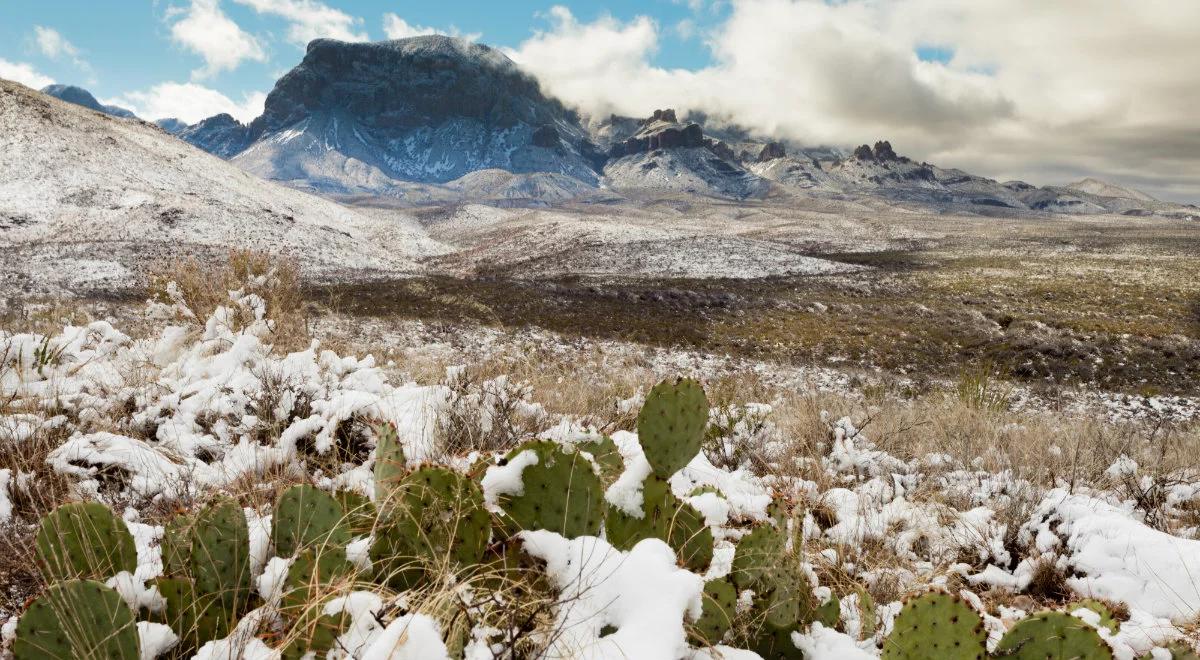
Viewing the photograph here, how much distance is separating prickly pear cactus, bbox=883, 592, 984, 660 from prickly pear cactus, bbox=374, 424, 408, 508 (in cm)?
154

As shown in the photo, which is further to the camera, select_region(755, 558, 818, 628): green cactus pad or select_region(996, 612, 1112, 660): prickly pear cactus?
select_region(755, 558, 818, 628): green cactus pad

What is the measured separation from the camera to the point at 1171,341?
18.9 metres

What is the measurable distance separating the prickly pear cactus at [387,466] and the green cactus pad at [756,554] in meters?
1.14

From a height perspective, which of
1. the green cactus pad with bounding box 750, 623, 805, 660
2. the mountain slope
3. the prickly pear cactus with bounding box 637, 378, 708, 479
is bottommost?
the green cactus pad with bounding box 750, 623, 805, 660

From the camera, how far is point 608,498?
2070mm

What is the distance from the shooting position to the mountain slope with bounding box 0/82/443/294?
24906 mm

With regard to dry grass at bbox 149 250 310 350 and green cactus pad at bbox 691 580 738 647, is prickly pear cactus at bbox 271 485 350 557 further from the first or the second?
dry grass at bbox 149 250 310 350

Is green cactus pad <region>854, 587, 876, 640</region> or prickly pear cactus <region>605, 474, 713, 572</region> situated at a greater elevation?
prickly pear cactus <region>605, 474, 713, 572</region>

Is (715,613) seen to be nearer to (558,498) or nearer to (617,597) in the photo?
(617,597)

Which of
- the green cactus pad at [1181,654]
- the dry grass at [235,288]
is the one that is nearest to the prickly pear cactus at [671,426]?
the green cactus pad at [1181,654]

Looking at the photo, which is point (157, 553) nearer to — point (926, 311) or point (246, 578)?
point (246, 578)

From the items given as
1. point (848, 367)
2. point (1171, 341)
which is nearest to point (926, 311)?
point (1171, 341)

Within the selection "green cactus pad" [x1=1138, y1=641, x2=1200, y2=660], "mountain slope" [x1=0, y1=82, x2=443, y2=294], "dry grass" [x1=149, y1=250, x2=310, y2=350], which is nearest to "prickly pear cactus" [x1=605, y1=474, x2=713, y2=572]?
"green cactus pad" [x1=1138, y1=641, x2=1200, y2=660]

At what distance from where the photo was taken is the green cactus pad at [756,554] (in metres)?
1.78
